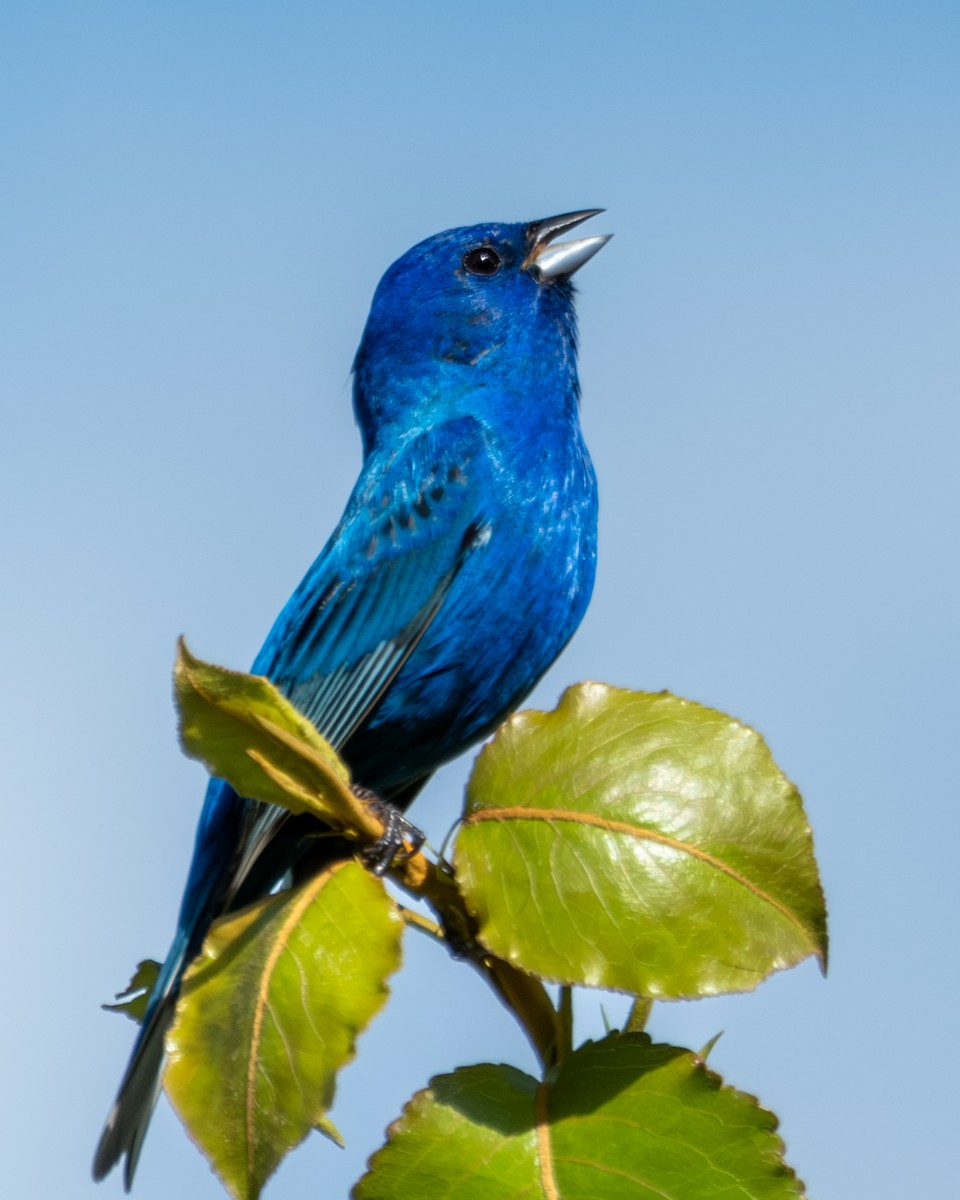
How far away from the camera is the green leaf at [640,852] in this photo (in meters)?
2.15

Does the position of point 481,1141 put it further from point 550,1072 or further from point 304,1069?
point 304,1069

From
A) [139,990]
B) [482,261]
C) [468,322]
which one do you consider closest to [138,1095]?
[139,990]

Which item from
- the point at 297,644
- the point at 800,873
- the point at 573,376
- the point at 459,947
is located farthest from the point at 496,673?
the point at 800,873

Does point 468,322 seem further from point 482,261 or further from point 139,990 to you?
point 139,990

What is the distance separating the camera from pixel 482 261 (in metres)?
6.26

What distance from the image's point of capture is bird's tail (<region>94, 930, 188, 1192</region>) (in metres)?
4.15

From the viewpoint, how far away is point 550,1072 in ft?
7.84

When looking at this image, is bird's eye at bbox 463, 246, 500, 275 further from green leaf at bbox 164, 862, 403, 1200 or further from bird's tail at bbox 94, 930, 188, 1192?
green leaf at bbox 164, 862, 403, 1200

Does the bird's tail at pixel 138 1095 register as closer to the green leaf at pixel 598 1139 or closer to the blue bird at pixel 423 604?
the blue bird at pixel 423 604

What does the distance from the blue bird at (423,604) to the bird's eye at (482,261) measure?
1.61ft

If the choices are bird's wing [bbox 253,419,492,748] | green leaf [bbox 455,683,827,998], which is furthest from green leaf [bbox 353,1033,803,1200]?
bird's wing [bbox 253,419,492,748]

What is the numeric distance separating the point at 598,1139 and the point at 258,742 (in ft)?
2.64

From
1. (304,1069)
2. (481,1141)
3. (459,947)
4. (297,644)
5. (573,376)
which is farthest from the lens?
(573,376)

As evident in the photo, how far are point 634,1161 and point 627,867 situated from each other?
Result: 1.46 ft
